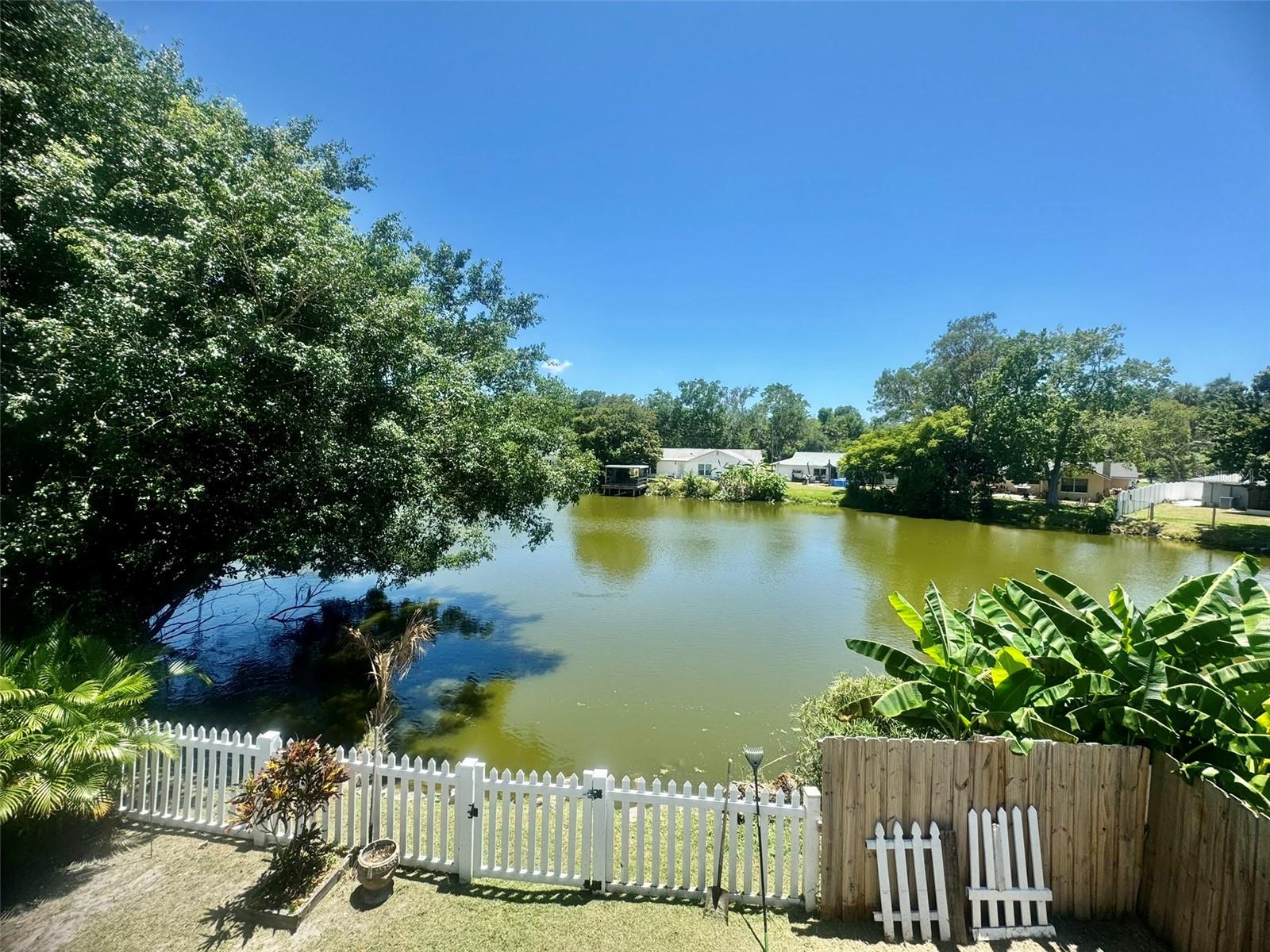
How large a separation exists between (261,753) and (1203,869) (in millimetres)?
6641

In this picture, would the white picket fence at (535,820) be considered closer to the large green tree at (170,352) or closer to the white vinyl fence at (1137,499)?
the large green tree at (170,352)

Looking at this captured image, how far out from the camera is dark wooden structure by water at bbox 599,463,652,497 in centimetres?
4320

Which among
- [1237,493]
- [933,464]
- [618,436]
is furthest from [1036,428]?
[618,436]

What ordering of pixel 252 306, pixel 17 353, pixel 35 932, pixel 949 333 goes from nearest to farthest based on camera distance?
1. pixel 35 932
2. pixel 17 353
3. pixel 252 306
4. pixel 949 333

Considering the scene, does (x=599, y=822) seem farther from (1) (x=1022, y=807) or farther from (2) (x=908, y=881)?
(1) (x=1022, y=807)

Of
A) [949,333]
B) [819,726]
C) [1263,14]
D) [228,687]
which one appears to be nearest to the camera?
[1263,14]

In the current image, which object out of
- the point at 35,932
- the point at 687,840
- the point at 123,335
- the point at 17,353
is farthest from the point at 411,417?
the point at 687,840

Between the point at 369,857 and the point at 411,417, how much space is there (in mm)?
5491

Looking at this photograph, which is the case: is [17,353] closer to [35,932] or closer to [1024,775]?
[35,932]

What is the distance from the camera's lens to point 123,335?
5.07 meters

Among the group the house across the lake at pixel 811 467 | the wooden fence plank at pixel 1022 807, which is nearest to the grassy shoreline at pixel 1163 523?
the house across the lake at pixel 811 467

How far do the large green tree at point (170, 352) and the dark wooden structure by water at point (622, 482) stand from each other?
34378 mm

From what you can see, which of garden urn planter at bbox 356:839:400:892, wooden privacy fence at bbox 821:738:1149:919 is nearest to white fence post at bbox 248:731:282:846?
garden urn planter at bbox 356:839:400:892

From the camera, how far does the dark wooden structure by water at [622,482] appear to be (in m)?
43.2
